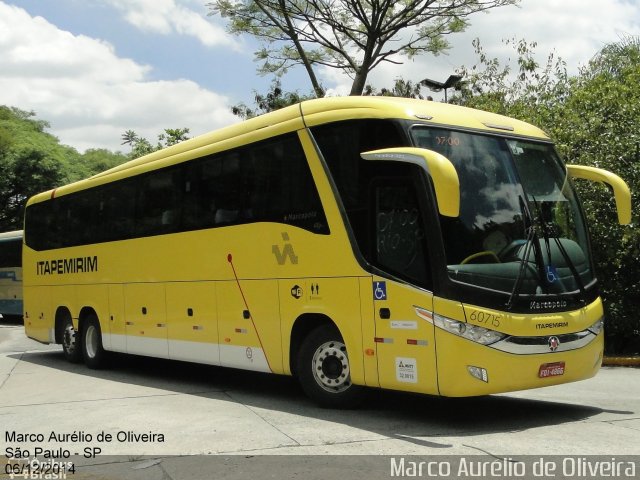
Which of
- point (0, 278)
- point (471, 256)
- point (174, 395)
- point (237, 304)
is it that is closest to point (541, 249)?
point (471, 256)

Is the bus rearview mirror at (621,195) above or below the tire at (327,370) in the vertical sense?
above

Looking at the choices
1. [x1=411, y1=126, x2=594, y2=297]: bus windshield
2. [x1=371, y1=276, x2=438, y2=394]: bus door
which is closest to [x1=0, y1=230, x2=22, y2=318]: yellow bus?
[x1=371, y1=276, x2=438, y2=394]: bus door

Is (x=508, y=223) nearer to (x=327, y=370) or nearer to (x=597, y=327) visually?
(x=597, y=327)

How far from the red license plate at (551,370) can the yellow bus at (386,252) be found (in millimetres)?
21

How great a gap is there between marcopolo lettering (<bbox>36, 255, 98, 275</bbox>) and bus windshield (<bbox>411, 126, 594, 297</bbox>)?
8742 mm

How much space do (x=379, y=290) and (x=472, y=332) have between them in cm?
117

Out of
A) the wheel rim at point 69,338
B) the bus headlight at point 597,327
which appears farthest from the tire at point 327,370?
the wheel rim at point 69,338

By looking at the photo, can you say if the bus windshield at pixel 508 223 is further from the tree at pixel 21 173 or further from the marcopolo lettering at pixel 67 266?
the tree at pixel 21 173

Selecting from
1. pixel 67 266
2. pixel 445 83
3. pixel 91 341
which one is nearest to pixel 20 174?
pixel 445 83

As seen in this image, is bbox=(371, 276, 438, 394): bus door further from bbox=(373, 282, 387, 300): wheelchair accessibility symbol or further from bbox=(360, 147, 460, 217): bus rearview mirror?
bbox=(360, 147, 460, 217): bus rearview mirror

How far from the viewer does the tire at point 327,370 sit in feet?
29.3

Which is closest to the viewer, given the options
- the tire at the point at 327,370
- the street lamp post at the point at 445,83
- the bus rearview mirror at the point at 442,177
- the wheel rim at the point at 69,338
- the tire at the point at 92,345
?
the bus rearview mirror at the point at 442,177

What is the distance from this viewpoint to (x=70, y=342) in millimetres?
15922

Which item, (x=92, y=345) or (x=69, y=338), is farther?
(x=69, y=338)
